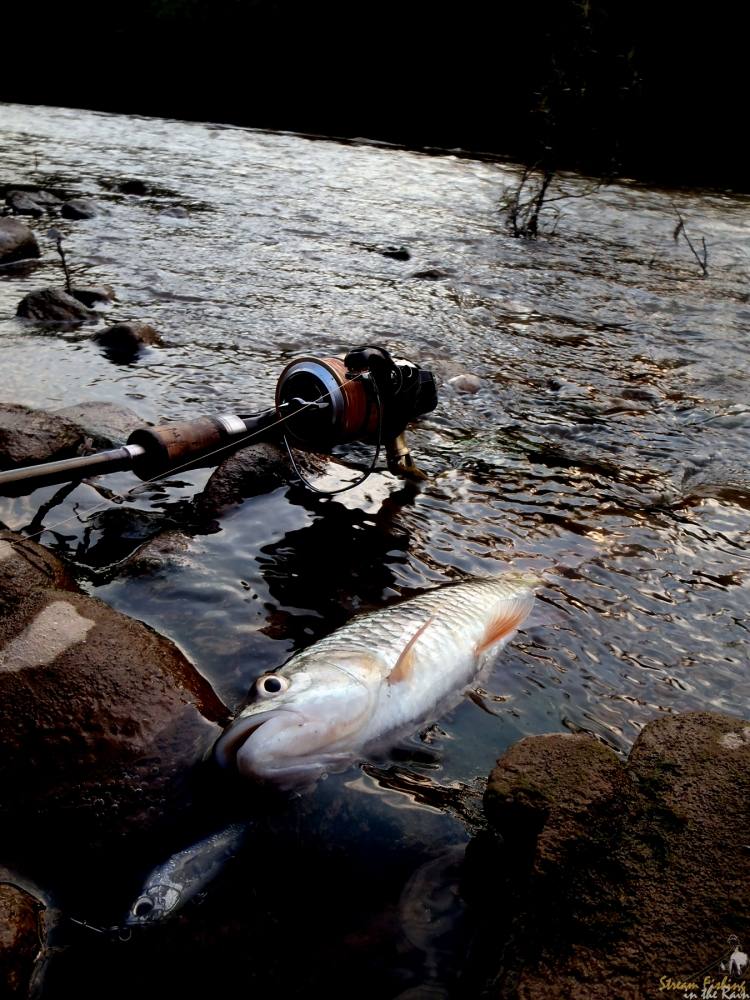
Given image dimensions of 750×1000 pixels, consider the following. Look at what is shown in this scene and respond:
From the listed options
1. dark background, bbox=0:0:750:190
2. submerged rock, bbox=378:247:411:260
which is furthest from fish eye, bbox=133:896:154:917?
dark background, bbox=0:0:750:190

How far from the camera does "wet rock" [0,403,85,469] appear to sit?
15.1 feet

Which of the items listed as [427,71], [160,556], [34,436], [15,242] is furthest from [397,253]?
[427,71]

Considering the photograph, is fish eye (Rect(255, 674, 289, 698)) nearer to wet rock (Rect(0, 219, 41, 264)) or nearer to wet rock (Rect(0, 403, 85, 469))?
wet rock (Rect(0, 403, 85, 469))

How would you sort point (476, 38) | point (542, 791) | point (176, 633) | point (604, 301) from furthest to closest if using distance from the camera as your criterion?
point (476, 38)
point (604, 301)
point (176, 633)
point (542, 791)

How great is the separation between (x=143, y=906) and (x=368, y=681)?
95 cm

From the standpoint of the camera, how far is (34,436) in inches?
187

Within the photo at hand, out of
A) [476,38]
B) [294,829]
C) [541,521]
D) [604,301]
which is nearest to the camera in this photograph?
[294,829]

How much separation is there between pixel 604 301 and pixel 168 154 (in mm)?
11210

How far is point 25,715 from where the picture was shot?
2.75 m

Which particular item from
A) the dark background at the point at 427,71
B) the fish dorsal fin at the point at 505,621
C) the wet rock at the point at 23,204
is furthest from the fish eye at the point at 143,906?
the dark background at the point at 427,71

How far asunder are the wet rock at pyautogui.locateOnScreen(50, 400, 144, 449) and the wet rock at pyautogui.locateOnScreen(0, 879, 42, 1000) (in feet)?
9.94

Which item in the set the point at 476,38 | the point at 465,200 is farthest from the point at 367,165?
the point at 476,38

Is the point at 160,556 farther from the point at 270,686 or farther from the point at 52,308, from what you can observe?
the point at 52,308

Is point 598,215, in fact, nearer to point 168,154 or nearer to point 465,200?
point 465,200
